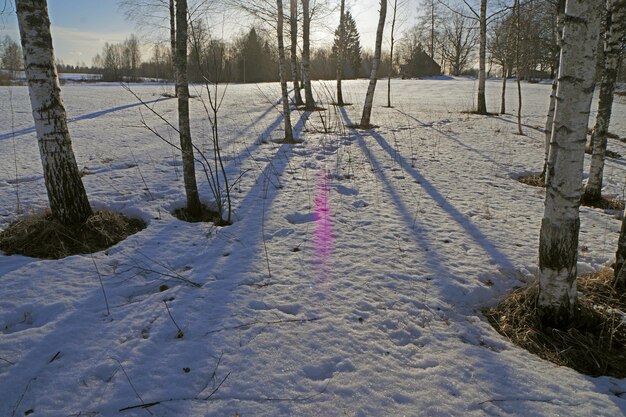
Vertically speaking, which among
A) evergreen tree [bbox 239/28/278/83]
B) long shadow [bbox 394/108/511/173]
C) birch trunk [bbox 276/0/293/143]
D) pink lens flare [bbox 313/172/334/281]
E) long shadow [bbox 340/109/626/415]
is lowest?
long shadow [bbox 340/109/626/415]

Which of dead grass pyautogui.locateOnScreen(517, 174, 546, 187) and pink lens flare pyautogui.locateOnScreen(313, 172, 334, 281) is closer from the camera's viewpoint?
pink lens flare pyautogui.locateOnScreen(313, 172, 334, 281)

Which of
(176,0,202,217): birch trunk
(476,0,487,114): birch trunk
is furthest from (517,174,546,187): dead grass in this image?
(476,0,487,114): birch trunk

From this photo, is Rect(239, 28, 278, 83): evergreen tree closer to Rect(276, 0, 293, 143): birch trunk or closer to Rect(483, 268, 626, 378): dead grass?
Rect(276, 0, 293, 143): birch trunk

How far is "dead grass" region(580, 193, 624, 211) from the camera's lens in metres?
5.55

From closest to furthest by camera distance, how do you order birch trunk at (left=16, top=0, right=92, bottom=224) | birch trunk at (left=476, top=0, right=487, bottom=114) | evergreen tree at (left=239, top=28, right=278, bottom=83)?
birch trunk at (left=16, top=0, right=92, bottom=224), birch trunk at (left=476, top=0, right=487, bottom=114), evergreen tree at (left=239, top=28, right=278, bottom=83)

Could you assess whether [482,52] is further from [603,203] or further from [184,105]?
[184,105]

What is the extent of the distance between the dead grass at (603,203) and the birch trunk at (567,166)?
12.5ft

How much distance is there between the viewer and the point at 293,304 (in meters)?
2.94

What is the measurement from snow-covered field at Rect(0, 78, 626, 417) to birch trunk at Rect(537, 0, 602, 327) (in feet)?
1.82

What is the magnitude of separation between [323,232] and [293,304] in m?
1.45

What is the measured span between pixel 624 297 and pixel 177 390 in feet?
12.1

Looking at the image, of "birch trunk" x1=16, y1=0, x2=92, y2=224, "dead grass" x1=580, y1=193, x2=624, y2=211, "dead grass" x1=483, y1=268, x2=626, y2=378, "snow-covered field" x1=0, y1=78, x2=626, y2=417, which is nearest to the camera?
"snow-covered field" x1=0, y1=78, x2=626, y2=417

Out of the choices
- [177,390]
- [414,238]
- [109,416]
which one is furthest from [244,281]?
[414,238]

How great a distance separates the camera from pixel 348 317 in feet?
9.25
